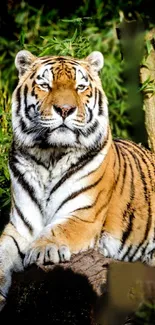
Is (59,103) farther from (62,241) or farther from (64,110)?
(62,241)

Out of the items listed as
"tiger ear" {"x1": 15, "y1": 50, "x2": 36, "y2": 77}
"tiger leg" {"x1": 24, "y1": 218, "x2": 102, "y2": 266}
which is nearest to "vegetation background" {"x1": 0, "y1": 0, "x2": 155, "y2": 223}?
"tiger ear" {"x1": 15, "y1": 50, "x2": 36, "y2": 77}

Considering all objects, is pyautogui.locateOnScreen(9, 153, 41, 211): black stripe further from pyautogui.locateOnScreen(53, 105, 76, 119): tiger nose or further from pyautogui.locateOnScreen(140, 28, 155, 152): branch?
pyautogui.locateOnScreen(140, 28, 155, 152): branch

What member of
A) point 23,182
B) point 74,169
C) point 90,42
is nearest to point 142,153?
point 74,169

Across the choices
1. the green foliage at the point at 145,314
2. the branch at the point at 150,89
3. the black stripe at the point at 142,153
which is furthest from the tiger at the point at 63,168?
the branch at the point at 150,89

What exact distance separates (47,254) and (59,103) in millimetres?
748

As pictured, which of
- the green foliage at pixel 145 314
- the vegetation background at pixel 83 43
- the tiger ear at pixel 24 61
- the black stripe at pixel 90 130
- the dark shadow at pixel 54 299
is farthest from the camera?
the vegetation background at pixel 83 43

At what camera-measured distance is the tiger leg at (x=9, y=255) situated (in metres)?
5.27

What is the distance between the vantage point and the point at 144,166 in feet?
20.3

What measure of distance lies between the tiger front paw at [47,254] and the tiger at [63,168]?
13cm

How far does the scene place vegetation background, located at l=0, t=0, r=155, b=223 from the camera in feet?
23.3

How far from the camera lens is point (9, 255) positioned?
5.46 meters

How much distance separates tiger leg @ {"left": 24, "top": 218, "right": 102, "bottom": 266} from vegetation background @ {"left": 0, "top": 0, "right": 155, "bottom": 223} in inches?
47.6

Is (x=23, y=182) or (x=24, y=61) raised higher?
(x=24, y=61)

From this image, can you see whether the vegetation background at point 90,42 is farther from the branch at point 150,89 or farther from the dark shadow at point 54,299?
the dark shadow at point 54,299
